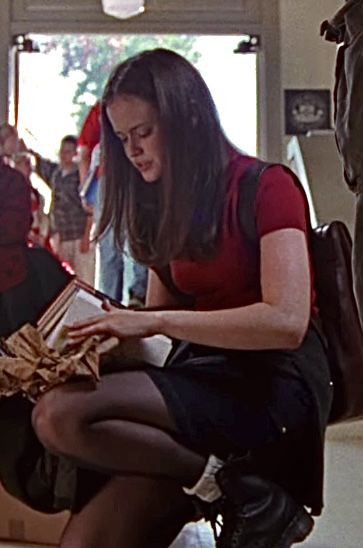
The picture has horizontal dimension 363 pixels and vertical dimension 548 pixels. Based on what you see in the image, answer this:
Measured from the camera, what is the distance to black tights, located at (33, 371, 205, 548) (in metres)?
1.34

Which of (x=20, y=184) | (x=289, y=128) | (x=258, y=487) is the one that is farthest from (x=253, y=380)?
(x=289, y=128)

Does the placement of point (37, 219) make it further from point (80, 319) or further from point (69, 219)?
point (80, 319)

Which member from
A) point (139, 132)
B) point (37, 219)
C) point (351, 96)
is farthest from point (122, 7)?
point (351, 96)

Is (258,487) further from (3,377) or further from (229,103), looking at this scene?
(229,103)

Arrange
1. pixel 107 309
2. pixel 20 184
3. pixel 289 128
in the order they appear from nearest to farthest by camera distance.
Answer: pixel 107 309
pixel 20 184
pixel 289 128

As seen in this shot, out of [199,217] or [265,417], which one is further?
[199,217]

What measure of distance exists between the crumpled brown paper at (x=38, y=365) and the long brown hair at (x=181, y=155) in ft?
0.82

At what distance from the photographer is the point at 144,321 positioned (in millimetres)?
1444

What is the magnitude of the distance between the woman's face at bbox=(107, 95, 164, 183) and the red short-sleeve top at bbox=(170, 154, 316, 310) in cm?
14

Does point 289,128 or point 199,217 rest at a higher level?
point 289,128

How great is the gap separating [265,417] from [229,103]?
262 cm

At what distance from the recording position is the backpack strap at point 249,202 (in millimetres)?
1456

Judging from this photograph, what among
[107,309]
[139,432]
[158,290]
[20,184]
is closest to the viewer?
[139,432]

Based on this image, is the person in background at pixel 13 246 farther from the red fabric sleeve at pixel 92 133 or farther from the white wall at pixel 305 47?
the white wall at pixel 305 47
